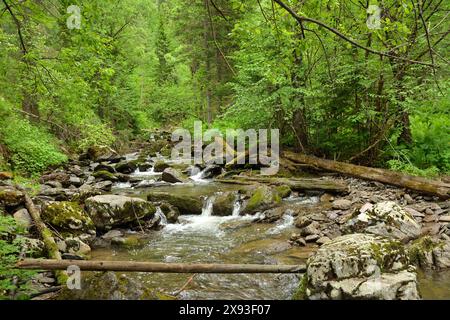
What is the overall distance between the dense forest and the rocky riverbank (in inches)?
1.4

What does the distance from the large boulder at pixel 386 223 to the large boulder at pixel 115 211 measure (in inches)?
201

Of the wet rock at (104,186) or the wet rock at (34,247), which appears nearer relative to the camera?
the wet rock at (34,247)

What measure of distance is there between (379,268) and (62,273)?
173 inches

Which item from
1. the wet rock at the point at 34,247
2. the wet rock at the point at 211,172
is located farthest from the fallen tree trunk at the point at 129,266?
the wet rock at the point at 211,172

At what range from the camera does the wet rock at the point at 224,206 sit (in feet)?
33.0

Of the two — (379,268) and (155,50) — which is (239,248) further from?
(155,50)

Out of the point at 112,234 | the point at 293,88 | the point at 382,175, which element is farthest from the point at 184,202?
the point at 382,175

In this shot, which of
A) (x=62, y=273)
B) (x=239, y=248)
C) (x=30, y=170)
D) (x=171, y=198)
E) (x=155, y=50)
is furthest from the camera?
(x=155, y=50)

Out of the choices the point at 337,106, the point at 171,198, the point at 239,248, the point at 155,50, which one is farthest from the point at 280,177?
the point at 155,50

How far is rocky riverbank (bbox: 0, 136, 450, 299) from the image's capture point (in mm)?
4102

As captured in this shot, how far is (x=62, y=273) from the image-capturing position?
508cm

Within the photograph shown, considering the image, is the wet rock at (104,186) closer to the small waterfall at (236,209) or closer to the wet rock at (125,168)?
the wet rock at (125,168)

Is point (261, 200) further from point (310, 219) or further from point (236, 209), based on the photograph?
point (310, 219)

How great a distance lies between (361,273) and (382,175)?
23.2 feet
